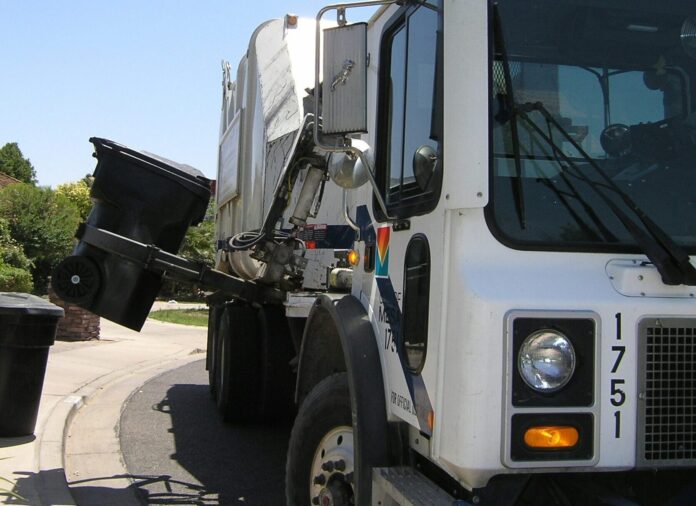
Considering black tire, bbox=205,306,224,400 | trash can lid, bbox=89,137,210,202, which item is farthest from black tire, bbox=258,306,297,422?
trash can lid, bbox=89,137,210,202

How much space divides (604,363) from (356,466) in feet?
3.77

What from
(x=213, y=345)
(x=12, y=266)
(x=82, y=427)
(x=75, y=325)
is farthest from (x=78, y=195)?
(x=82, y=427)

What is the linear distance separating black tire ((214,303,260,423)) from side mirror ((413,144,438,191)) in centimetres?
464

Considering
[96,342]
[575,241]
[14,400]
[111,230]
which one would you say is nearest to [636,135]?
[575,241]

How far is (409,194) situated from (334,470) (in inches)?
51.6

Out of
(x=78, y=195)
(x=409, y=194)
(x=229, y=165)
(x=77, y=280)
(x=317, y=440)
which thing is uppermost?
(x=78, y=195)

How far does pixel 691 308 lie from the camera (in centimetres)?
271

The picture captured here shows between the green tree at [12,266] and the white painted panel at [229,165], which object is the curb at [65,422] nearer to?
the white painted panel at [229,165]

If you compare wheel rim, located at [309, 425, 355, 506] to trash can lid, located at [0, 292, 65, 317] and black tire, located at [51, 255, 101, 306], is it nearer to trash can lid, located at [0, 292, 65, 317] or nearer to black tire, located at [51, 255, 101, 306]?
black tire, located at [51, 255, 101, 306]

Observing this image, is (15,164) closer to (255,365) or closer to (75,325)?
(75,325)

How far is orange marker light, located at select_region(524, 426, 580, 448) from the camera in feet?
8.49

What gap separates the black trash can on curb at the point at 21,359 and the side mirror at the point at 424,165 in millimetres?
4423

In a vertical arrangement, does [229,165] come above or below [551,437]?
above

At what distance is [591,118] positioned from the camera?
296 centimetres
